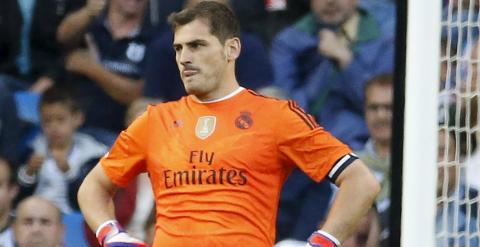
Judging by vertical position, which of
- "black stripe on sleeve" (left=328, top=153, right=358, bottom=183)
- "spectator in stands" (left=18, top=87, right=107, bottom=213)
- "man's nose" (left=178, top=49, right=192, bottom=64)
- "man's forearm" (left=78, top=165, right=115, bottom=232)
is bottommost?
"spectator in stands" (left=18, top=87, right=107, bottom=213)

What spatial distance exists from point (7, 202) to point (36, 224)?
19cm

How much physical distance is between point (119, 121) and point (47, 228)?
0.67 m

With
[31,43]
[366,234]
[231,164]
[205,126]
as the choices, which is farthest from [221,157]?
[31,43]

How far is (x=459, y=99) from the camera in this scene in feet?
15.5

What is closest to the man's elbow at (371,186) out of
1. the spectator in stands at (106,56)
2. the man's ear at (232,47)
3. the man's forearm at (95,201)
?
the man's ear at (232,47)

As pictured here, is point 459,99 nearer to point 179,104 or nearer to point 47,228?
point 179,104

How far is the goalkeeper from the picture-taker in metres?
3.96

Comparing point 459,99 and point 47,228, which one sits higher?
point 459,99

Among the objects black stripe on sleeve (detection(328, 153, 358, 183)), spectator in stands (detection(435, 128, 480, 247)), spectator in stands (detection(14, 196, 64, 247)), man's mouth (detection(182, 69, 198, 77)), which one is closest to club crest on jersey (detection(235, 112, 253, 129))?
man's mouth (detection(182, 69, 198, 77))

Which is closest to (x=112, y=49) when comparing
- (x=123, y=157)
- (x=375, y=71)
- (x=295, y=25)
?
(x=295, y=25)

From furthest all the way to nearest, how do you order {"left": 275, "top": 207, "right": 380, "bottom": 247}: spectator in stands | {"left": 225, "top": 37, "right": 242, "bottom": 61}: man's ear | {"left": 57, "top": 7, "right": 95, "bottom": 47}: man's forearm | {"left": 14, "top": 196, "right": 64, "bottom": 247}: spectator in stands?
{"left": 57, "top": 7, "right": 95, "bottom": 47}: man's forearm → {"left": 14, "top": 196, "right": 64, "bottom": 247}: spectator in stands → {"left": 275, "top": 207, "right": 380, "bottom": 247}: spectator in stands → {"left": 225, "top": 37, "right": 242, "bottom": 61}: man's ear

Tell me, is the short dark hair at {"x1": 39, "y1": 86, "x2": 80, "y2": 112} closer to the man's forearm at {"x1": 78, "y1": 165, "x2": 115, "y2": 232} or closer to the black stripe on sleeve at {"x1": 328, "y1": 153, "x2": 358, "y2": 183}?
Answer: the man's forearm at {"x1": 78, "y1": 165, "x2": 115, "y2": 232}

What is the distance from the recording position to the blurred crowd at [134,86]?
5.96 meters

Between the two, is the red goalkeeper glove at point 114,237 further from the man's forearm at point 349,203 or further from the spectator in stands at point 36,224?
the spectator in stands at point 36,224
